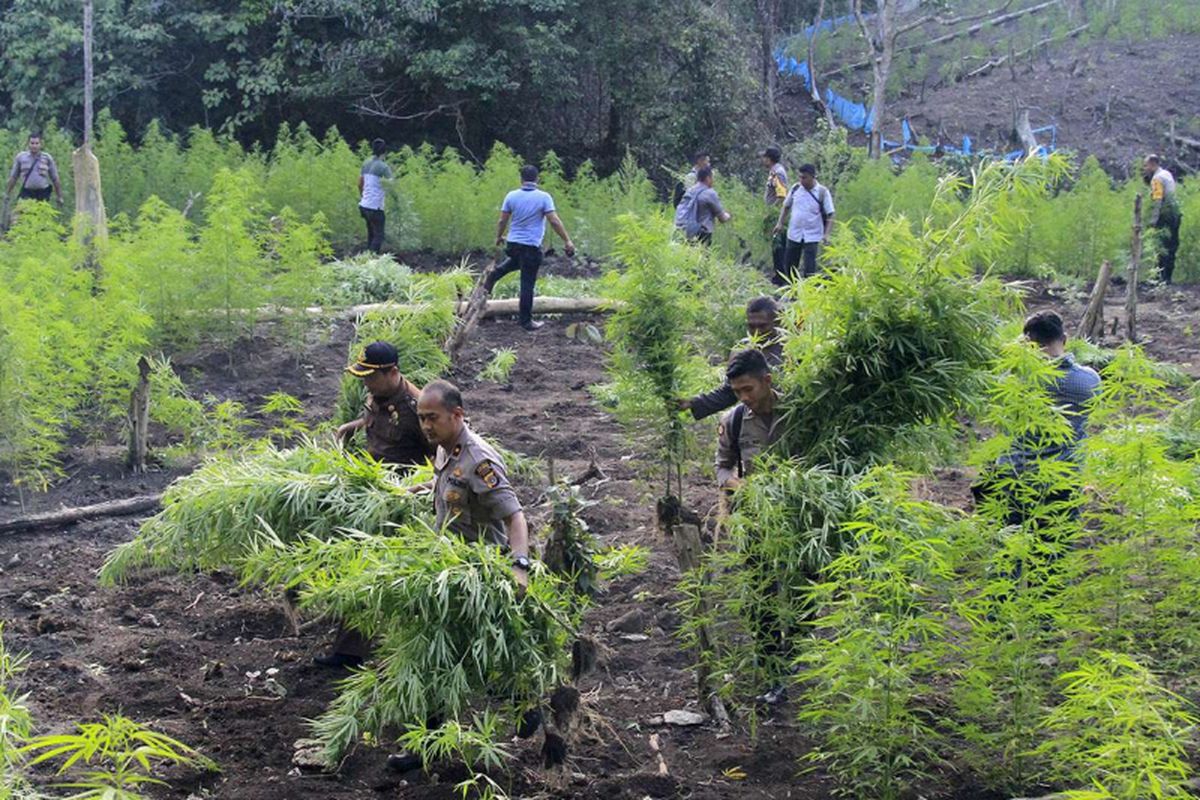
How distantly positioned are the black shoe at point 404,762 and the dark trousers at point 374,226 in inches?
579

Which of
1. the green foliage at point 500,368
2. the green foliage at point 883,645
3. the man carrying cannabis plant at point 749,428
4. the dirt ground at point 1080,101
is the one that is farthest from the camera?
the dirt ground at point 1080,101

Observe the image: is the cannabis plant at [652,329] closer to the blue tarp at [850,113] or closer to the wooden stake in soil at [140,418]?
the wooden stake in soil at [140,418]

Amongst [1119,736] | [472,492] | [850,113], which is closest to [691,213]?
[472,492]

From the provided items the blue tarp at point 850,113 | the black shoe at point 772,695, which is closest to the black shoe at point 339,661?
the black shoe at point 772,695

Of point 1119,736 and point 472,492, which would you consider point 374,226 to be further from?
point 1119,736

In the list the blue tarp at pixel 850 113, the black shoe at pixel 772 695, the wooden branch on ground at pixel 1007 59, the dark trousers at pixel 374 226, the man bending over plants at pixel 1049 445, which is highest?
the wooden branch on ground at pixel 1007 59

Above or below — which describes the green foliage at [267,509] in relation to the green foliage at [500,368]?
above

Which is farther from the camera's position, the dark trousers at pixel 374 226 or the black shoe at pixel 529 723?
the dark trousers at pixel 374 226

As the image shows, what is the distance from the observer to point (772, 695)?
6395mm

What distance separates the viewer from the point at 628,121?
2720 cm

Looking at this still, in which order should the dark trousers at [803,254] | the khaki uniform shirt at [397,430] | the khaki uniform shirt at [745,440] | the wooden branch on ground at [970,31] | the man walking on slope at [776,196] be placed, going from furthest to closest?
the wooden branch on ground at [970,31] → the man walking on slope at [776,196] → the dark trousers at [803,254] → the khaki uniform shirt at [397,430] → the khaki uniform shirt at [745,440]

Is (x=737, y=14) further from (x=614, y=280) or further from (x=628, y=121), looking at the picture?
(x=614, y=280)

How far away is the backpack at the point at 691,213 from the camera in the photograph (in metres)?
15.7

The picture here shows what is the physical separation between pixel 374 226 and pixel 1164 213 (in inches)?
425
